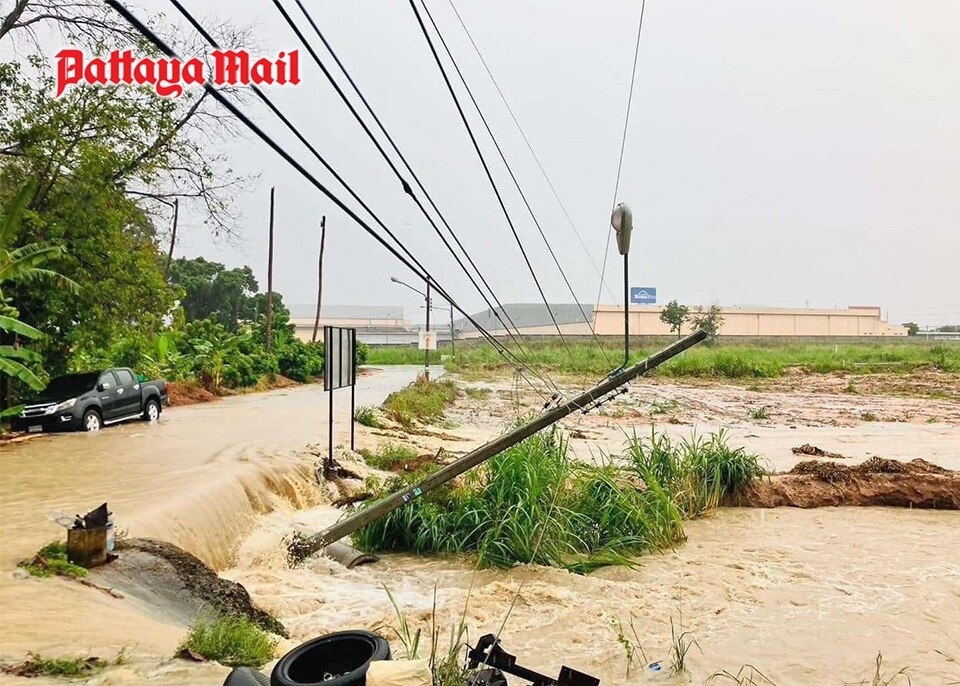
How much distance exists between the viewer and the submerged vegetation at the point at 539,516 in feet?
25.5

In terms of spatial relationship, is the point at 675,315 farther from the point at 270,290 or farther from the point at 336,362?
the point at 336,362

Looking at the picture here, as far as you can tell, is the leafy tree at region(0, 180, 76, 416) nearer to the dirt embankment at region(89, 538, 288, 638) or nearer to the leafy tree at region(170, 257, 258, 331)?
the dirt embankment at region(89, 538, 288, 638)

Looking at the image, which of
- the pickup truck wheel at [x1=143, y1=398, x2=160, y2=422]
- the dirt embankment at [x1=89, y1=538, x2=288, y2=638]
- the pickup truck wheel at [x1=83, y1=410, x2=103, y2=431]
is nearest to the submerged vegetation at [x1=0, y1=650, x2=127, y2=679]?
the dirt embankment at [x1=89, y1=538, x2=288, y2=638]

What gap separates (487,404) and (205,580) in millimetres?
21052

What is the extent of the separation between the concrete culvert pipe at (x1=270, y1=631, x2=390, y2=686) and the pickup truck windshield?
1315 centimetres

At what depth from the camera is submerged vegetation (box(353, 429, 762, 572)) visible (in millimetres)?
7762

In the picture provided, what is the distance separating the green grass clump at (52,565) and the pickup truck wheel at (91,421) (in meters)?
9.34

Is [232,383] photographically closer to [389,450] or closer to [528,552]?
[389,450]

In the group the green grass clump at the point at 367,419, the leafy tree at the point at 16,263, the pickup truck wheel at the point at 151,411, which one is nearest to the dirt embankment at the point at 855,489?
the green grass clump at the point at 367,419

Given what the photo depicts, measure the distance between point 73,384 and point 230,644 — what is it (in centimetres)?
1222

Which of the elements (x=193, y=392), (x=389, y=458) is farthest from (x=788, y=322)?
(x=389, y=458)

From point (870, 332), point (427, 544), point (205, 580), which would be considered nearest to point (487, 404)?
point (427, 544)

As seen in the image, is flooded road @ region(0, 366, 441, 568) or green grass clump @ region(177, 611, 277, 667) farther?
flooded road @ region(0, 366, 441, 568)

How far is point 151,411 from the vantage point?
1694 cm
